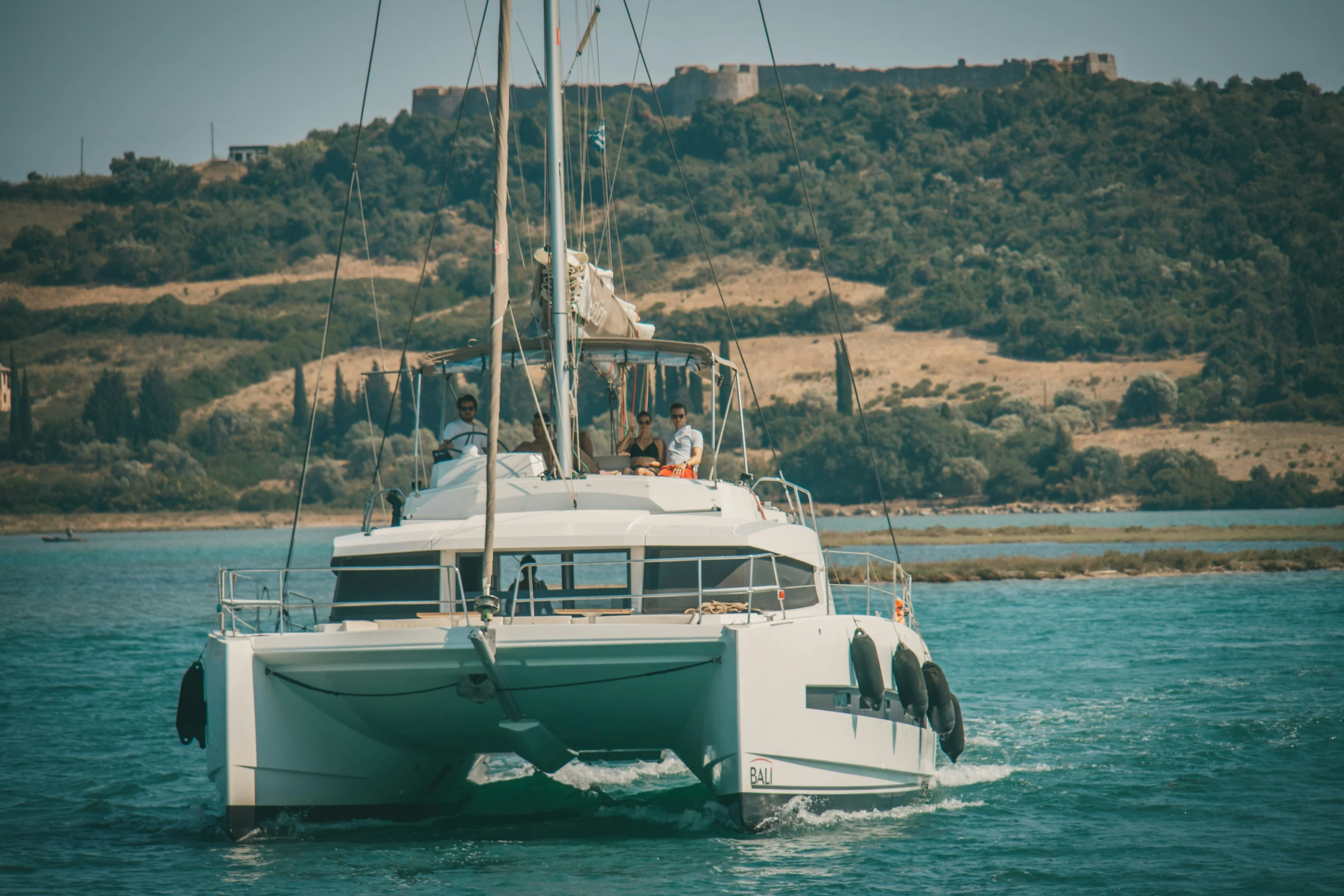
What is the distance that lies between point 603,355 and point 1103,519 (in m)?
75.7

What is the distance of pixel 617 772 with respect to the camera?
1605cm

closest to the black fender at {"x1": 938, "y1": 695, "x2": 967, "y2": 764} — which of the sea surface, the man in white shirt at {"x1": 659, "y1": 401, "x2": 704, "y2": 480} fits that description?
the man in white shirt at {"x1": 659, "y1": 401, "x2": 704, "y2": 480}

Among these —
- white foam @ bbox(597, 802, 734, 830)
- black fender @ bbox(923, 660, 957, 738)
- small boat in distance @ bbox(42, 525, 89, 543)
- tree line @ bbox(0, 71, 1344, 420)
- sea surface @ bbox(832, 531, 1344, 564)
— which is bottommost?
small boat in distance @ bbox(42, 525, 89, 543)

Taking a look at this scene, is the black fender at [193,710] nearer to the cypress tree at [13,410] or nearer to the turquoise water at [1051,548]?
the turquoise water at [1051,548]

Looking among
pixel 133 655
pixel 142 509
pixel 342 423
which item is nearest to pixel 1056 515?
pixel 342 423

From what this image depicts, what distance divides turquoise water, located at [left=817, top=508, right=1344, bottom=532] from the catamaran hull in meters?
63.6

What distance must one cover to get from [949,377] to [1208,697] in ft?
314

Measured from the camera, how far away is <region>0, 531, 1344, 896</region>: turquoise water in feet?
35.9

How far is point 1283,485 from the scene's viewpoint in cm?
8906

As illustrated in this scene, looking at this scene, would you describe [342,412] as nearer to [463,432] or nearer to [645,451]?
[463,432]

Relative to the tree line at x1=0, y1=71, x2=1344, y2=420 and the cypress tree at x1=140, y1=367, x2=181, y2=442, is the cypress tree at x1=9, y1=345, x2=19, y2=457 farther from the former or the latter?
the tree line at x1=0, y1=71, x2=1344, y2=420

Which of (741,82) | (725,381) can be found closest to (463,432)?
(725,381)

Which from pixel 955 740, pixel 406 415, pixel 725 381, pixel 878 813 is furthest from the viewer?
pixel 406 415

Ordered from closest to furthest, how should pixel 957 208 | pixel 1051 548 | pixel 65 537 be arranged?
pixel 1051 548 < pixel 65 537 < pixel 957 208
